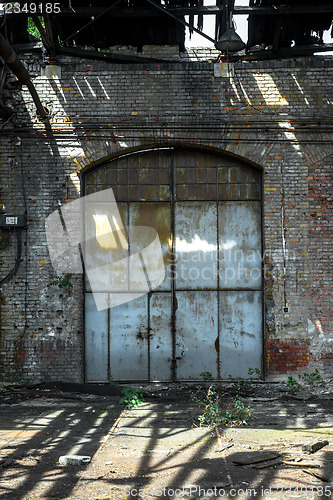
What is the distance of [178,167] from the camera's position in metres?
8.41

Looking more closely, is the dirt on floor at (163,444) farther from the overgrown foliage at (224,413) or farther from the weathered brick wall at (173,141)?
the weathered brick wall at (173,141)

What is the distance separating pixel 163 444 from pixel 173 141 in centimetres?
512

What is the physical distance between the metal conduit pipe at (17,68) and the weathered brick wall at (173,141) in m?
0.38

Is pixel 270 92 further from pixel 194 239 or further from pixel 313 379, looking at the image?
pixel 313 379

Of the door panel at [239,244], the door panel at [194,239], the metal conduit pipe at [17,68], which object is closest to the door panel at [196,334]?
the door panel at [194,239]

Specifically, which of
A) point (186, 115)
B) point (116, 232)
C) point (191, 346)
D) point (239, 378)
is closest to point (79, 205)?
point (116, 232)

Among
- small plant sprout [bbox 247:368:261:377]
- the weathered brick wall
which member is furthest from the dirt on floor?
the weathered brick wall

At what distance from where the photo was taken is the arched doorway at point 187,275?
8.21m

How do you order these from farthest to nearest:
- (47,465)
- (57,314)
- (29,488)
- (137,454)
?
(57,314) → (137,454) → (47,465) → (29,488)

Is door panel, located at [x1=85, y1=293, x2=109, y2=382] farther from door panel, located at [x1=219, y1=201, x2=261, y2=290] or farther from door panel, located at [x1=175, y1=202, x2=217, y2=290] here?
door panel, located at [x1=219, y1=201, x2=261, y2=290]

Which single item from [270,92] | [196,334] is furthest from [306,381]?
[270,92]

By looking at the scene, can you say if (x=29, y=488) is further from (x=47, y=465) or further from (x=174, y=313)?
(x=174, y=313)

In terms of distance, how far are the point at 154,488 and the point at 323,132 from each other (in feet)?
21.3

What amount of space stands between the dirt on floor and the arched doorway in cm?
63
